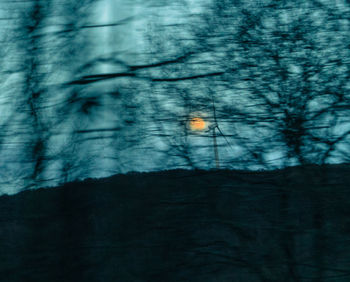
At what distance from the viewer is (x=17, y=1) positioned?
2.38 meters

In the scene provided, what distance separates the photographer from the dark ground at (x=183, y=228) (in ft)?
7.25

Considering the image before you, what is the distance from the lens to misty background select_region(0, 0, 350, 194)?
2307 millimetres

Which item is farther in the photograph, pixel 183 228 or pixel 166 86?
pixel 166 86

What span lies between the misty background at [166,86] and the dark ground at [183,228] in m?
0.11

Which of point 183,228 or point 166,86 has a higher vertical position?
point 166,86

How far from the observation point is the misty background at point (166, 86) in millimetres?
2307

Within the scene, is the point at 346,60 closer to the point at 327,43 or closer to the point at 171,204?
the point at 327,43

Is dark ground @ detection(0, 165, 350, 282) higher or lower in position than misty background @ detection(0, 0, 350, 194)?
lower

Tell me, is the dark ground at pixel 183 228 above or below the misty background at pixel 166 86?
below

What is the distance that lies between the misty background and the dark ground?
0.11 meters

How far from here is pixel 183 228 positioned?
2.25 m

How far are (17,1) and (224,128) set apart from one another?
152cm

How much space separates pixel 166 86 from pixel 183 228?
2.89 ft

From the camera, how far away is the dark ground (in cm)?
221
